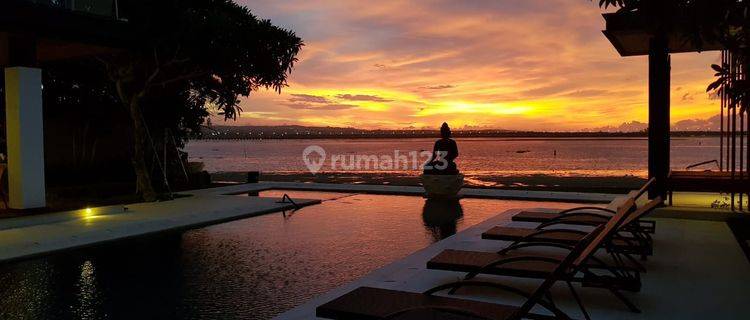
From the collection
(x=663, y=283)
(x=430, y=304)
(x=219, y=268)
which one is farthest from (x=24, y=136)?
(x=663, y=283)

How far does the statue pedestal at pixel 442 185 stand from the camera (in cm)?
1555

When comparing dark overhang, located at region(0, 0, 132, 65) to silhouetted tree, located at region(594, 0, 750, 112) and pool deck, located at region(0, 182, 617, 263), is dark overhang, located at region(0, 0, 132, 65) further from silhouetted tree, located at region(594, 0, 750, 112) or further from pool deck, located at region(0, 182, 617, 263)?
silhouetted tree, located at region(594, 0, 750, 112)

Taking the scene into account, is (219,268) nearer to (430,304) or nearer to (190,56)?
(430,304)

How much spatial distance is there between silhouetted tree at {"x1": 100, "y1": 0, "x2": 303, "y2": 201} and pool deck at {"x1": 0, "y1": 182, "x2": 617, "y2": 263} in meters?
2.41

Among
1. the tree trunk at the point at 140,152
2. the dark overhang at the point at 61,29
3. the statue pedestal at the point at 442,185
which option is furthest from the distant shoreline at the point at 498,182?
the dark overhang at the point at 61,29

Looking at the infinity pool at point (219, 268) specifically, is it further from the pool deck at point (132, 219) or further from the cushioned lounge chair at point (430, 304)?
the cushioned lounge chair at point (430, 304)

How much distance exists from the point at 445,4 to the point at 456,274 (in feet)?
49.4

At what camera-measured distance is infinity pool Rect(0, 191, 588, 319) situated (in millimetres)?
5629

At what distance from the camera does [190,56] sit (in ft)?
50.9

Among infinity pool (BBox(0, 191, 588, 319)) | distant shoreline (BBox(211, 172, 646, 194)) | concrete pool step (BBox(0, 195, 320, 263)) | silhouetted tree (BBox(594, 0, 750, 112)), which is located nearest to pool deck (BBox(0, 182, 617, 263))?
concrete pool step (BBox(0, 195, 320, 263))

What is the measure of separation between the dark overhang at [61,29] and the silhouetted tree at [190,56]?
0.58 meters

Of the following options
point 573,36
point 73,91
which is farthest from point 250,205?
point 573,36

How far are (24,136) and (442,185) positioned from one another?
10.2 metres

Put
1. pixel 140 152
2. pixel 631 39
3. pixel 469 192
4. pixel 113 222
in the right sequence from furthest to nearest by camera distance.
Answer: pixel 469 192 → pixel 140 152 → pixel 631 39 → pixel 113 222
